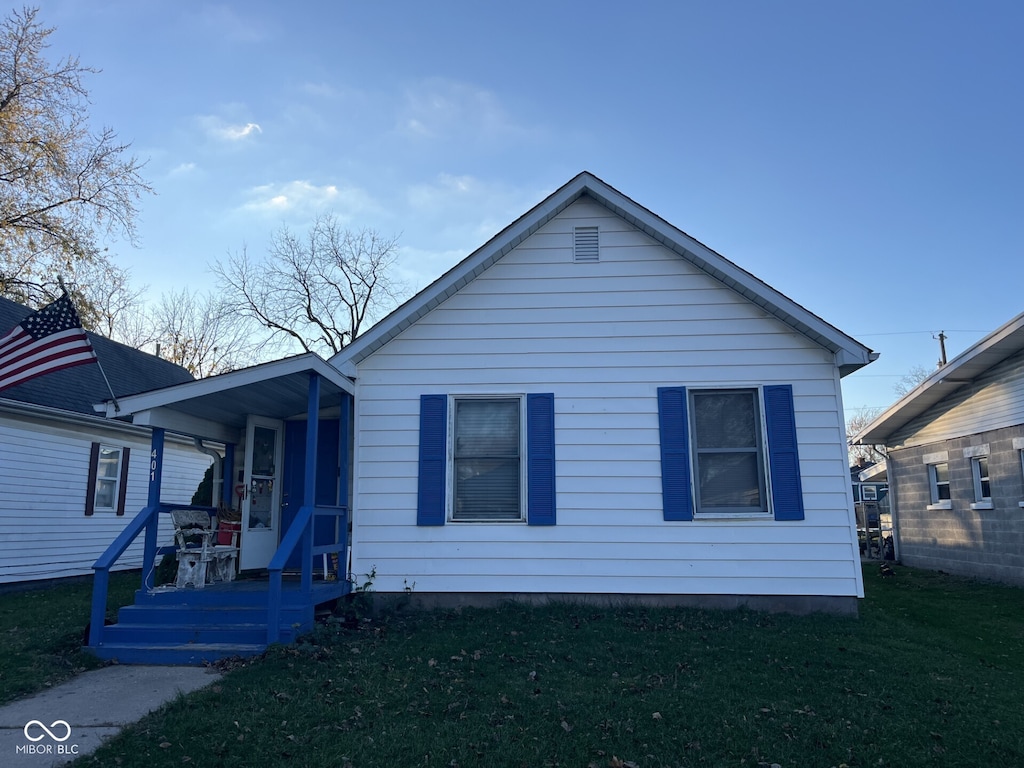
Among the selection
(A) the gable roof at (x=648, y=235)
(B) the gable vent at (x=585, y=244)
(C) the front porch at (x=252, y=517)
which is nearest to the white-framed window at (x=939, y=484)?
(A) the gable roof at (x=648, y=235)

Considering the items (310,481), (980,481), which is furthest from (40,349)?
(980,481)

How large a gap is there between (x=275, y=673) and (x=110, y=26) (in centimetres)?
985

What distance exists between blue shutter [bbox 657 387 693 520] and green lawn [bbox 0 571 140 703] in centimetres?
607

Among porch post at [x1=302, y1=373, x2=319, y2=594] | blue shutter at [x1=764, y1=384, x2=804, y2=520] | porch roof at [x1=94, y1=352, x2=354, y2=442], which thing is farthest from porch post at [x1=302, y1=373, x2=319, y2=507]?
blue shutter at [x1=764, y1=384, x2=804, y2=520]

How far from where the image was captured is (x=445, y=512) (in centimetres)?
823

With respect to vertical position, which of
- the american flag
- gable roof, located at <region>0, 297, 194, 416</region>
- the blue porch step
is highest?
gable roof, located at <region>0, 297, 194, 416</region>

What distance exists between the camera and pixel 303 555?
725 centimetres

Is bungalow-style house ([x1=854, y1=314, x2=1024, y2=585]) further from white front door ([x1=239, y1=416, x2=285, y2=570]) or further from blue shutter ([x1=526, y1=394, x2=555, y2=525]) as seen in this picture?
white front door ([x1=239, y1=416, x2=285, y2=570])

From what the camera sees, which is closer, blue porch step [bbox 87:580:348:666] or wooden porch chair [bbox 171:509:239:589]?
blue porch step [bbox 87:580:348:666]

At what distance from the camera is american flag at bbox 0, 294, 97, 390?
27.5 feet

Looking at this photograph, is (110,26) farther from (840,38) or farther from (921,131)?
(921,131)

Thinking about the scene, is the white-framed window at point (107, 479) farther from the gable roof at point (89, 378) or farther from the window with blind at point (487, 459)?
the window with blind at point (487, 459)

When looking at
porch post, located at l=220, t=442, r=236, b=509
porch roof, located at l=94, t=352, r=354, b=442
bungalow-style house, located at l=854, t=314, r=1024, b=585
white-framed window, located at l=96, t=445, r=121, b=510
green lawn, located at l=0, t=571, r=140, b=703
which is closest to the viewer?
green lawn, located at l=0, t=571, r=140, b=703

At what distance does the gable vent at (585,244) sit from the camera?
8797 mm
